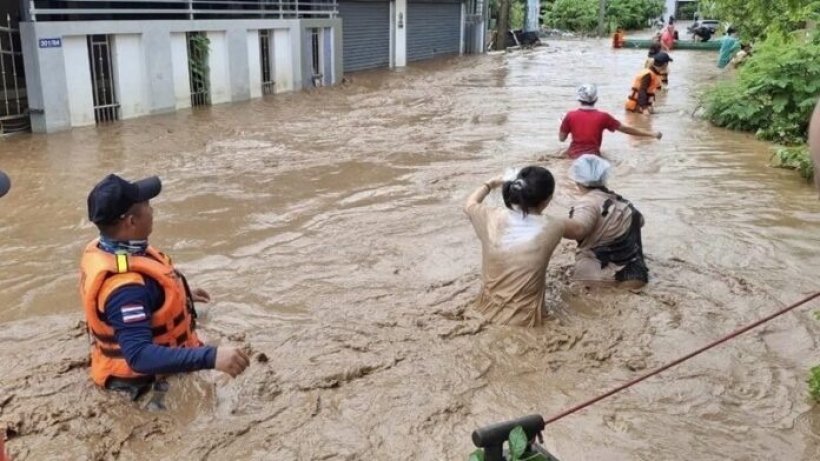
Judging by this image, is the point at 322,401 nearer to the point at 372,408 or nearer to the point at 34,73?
the point at 372,408

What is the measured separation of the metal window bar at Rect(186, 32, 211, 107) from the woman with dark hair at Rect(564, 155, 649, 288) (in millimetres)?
11059

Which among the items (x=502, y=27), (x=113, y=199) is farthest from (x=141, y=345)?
(x=502, y=27)

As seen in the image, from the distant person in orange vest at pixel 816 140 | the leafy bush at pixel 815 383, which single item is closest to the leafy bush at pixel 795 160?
the leafy bush at pixel 815 383

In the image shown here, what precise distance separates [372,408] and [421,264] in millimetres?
2447

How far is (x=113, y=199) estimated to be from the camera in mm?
3371

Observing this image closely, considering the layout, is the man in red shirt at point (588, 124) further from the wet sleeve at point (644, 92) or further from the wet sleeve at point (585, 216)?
the wet sleeve at point (644, 92)

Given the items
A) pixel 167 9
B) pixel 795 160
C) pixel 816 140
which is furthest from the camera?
pixel 167 9

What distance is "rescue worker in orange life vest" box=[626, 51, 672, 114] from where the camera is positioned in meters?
14.0

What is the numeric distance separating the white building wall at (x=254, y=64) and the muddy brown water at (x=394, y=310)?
17.3 feet

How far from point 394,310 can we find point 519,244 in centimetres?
113

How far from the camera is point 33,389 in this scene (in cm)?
425

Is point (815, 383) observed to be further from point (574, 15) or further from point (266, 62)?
point (574, 15)

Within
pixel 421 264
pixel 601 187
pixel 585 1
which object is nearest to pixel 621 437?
pixel 601 187

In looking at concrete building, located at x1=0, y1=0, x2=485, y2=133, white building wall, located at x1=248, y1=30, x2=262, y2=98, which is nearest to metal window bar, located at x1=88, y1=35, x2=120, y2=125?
concrete building, located at x1=0, y1=0, x2=485, y2=133
